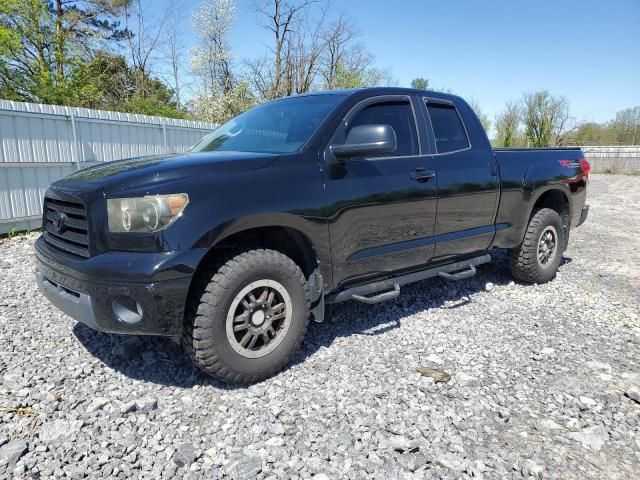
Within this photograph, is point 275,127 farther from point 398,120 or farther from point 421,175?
point 421,175

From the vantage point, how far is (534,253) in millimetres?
4824

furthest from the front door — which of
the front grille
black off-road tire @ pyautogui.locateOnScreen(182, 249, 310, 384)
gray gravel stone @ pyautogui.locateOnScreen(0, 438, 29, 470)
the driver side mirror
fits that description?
gray gravel stone @ pyautogui.locateOnScreen(0, 438, 29, 470)

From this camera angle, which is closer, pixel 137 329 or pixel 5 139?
pixel 137 329

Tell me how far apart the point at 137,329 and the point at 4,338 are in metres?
1.70

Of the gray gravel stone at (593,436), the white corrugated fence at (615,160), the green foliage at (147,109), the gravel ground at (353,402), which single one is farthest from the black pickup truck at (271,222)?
the white corrugated fence at (615,160)

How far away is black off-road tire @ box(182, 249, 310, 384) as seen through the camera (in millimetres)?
2570

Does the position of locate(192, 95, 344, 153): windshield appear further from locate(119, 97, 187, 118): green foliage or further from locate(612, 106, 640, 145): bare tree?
locate(612, 106, 640, 145): bare tree

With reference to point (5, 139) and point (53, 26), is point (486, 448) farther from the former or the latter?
point (53, 26)

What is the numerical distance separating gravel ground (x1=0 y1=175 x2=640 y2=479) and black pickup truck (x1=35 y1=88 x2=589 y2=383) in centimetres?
40

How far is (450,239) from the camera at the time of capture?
12.9 ft

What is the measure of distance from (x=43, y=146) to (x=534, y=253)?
7816mm

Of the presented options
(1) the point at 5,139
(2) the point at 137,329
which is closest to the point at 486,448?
(2) the point at 137,329

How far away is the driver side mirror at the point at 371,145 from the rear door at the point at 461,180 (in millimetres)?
898

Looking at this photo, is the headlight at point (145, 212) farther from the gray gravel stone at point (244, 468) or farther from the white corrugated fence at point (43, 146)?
the white corrugated fence at point (43, 146)
